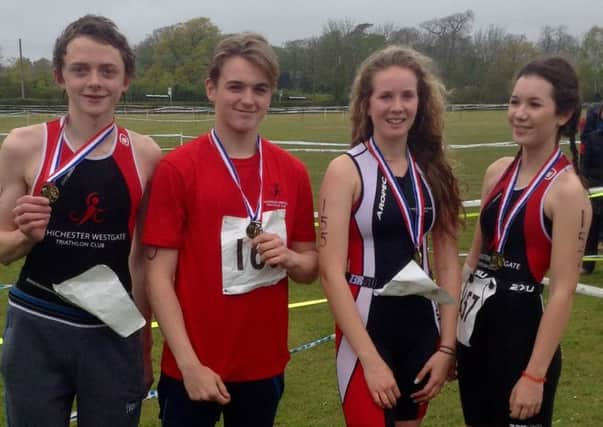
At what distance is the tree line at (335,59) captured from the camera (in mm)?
62375

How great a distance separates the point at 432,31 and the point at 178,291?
245 ft

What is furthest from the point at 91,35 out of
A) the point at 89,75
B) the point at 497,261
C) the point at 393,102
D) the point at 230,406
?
the point at 497,261

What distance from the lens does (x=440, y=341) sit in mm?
2984

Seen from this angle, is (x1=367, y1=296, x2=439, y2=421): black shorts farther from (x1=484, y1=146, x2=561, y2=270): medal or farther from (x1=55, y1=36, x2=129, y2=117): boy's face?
(x1=55, y1=36, x2=129, y2=117): boy's face

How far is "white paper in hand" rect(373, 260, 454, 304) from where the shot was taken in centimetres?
283

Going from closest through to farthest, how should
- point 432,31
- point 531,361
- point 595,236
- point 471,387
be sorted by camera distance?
point 531,361 < point 471,387 < point 595,236 < point 432,31

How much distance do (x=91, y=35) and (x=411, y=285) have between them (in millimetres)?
1525

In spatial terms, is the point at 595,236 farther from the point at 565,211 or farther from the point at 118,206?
the point at 118,206

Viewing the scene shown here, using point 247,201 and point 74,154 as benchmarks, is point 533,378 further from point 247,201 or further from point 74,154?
point 74,154

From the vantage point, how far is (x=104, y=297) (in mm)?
2709

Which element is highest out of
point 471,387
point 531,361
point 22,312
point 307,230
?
point 307,230

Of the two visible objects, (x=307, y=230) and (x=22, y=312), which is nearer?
(x=22, y=312)

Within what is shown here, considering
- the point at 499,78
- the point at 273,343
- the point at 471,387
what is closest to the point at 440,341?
the point at 471,387

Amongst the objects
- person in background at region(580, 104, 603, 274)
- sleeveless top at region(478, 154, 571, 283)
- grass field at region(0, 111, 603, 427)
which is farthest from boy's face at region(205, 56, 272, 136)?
person in background at region(580, 104, 603, 274)
